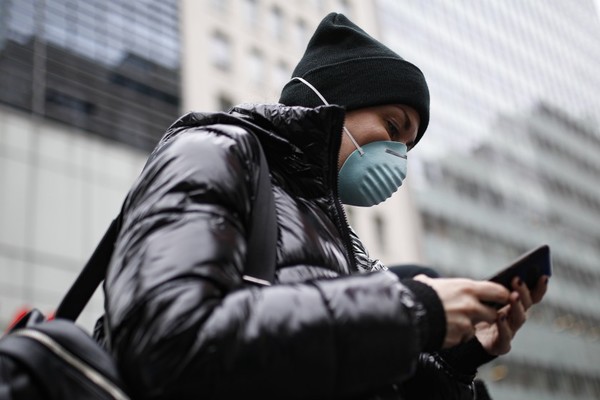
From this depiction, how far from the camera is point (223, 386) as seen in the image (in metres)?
1.27

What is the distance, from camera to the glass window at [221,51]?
80.9 feet

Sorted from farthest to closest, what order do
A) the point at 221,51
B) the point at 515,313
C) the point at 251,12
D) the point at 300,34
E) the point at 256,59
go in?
the point at 300,34
the point at 251,12
the point at 256,59
the point at 221,51
the point at 515,313

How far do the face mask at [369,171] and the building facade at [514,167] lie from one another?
28.9m

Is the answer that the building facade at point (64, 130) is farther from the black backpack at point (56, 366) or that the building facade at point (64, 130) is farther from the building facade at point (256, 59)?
the black backpack at point (56, 366)

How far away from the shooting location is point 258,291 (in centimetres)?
139

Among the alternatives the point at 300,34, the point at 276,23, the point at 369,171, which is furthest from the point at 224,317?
the point at 300,34

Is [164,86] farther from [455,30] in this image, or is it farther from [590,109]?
[590,109]

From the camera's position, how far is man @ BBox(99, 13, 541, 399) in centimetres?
129

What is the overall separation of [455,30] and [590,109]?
57.3 feet

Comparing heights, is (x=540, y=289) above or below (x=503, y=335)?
above

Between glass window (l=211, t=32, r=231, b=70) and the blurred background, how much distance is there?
3.9 inches

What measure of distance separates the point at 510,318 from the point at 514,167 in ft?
135

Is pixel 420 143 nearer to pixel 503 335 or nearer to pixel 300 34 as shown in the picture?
pixel 300 34

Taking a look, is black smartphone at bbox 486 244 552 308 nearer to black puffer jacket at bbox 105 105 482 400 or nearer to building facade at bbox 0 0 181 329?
black puffer jacket at bbox 105 105 482 400
